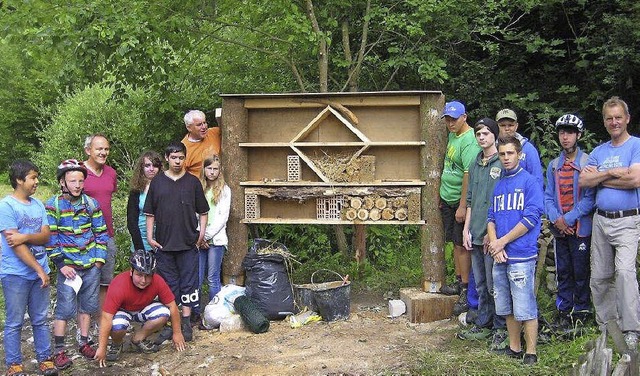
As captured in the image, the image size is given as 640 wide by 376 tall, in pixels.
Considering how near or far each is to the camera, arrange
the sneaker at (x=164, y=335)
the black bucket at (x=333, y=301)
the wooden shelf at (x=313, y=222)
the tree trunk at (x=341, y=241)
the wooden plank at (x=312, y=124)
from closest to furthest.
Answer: the sneaker at (x=164, y=335) → the black bucket at (x=333, y=301) → the wooden shelf at (x=313, y=222) → the wooden plank at (x=312, y=124) → the tree trunk at (x=341, y=241)

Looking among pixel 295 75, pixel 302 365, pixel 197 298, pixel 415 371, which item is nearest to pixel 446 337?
pixel 415 371

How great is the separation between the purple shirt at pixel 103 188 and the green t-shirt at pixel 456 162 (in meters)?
3.28

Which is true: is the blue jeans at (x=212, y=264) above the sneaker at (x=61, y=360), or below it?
above

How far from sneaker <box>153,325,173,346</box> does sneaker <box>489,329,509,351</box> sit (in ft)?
9.52

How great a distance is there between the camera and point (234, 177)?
6.94 meters

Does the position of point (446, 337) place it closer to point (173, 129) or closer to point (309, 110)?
point (309, 110)

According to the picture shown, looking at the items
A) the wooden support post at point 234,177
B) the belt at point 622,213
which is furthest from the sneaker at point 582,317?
the wooden support post at point 234,177

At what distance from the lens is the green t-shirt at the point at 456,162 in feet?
19.9

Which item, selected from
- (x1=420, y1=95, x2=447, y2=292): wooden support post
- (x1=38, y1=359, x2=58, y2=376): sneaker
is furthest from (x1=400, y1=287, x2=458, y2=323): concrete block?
(x1=38, y1=359, x2=58, y2=376): sneaker

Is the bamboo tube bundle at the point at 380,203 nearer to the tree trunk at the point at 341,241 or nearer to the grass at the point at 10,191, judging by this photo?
the tree trunk at the point at 341,241

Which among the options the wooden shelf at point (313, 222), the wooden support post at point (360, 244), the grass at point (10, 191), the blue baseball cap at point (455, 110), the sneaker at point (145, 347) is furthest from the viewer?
the wooden support post at point (360, 244)

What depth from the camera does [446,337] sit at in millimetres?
5797

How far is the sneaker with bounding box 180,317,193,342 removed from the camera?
5969 millimetres

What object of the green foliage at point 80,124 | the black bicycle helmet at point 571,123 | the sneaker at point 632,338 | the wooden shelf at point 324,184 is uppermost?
the green foliage at point 80,124
